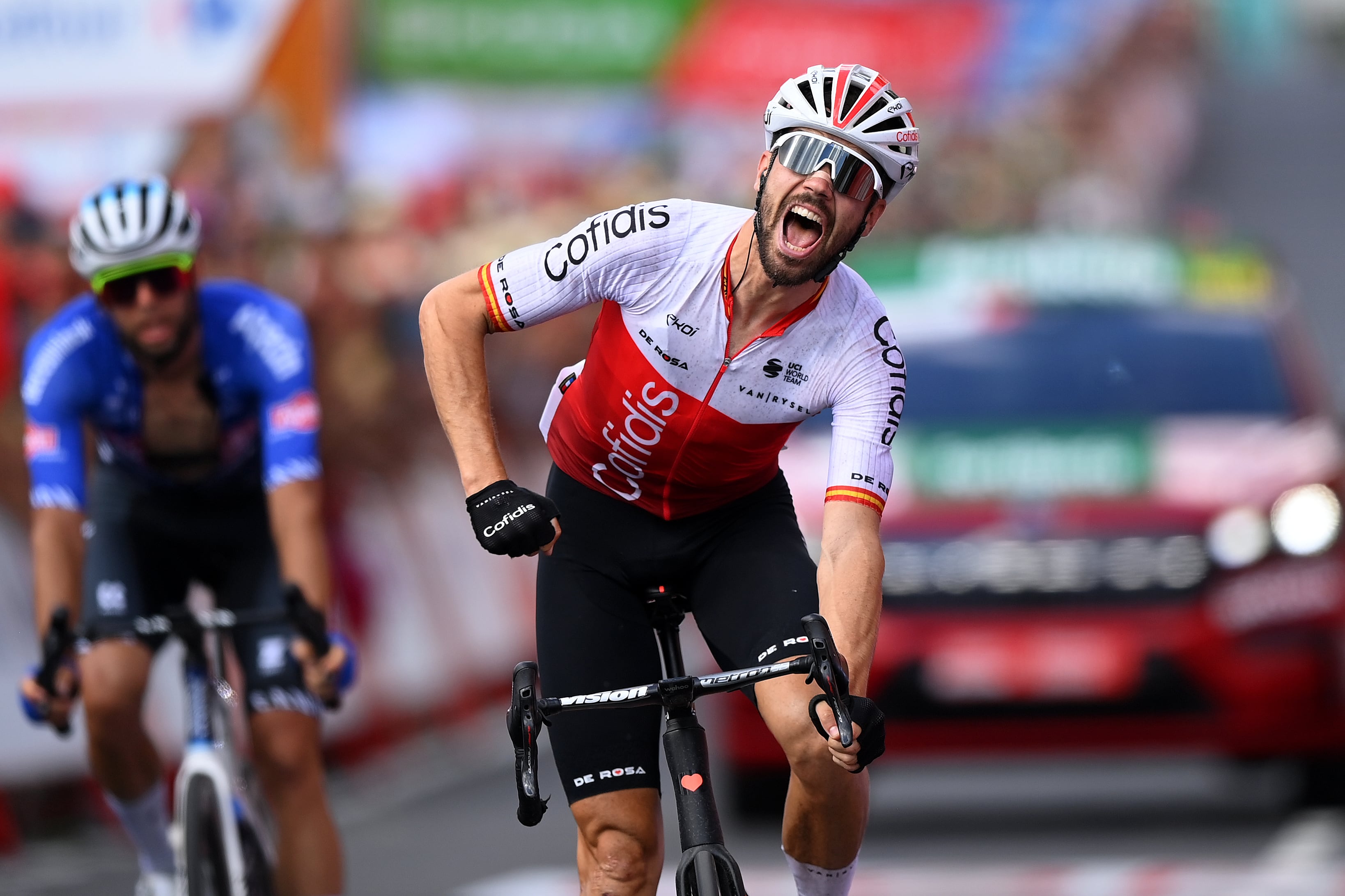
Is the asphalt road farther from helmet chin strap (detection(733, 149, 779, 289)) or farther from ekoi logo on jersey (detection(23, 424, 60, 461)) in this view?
helmet chin strap (detection(733, 149, 779, 289))

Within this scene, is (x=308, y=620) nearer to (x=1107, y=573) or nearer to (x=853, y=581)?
(x=853, y=581)

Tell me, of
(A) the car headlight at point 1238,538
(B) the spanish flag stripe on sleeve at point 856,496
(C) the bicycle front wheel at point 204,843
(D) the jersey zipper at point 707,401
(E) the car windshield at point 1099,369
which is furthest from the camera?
(E) the car windshield at point 1099,369

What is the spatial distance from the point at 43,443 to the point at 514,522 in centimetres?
238

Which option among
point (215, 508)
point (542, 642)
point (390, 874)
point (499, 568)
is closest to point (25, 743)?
point (390, 874)

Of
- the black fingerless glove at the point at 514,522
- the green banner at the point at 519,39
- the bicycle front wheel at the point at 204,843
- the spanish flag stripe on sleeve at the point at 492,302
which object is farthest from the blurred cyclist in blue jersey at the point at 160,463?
the green banner at the point at 519,39

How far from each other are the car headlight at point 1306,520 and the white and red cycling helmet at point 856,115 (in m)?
5.16

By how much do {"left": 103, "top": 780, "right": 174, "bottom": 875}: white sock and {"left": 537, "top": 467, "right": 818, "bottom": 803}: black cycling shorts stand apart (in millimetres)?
1681

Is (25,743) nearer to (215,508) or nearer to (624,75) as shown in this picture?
(215,508)

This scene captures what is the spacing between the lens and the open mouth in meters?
4.91

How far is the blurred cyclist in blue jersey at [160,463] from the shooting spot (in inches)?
254

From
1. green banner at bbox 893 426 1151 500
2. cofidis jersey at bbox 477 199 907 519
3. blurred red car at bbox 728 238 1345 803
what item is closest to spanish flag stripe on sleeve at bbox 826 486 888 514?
cofidis jersey at bbox 477 199 907 519

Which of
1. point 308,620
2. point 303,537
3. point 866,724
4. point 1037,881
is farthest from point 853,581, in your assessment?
point 1037,881

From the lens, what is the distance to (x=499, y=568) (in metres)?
16.2

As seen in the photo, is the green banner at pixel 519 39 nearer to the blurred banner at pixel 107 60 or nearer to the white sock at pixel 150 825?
the blurred banner at pixel 107 60
